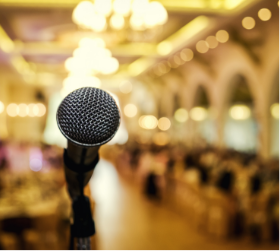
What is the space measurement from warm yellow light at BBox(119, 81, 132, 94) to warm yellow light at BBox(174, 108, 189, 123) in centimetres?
572

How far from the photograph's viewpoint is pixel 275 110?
10672mm

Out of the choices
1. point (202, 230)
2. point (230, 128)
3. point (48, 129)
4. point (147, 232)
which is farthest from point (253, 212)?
point (48, 129)

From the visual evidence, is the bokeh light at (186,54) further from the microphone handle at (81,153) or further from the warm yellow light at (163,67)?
the microphone handle at (81,153)

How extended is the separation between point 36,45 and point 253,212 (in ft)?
35.8

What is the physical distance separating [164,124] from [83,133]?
19.3m

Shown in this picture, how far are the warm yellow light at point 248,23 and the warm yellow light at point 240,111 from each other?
20.6ft

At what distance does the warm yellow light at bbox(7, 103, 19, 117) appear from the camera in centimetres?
2084

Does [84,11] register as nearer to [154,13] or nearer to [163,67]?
[154,13]

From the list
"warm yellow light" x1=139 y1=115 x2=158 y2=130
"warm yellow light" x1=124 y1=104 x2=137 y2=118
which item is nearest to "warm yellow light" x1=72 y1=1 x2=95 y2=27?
"warm yellow light" x1=139 y1=115 x2=158 y2=130

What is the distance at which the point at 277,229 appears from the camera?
604 centimetres

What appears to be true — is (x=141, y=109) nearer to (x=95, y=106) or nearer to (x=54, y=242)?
(x=54, y=242)

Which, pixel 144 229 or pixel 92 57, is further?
pixel 92 57

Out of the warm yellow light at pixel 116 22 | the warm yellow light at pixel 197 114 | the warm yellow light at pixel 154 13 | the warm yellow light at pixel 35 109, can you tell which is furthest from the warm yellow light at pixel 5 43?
the warm yellow light at pixel 35 109

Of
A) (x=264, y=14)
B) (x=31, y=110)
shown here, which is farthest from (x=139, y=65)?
(x=264, y=14)
